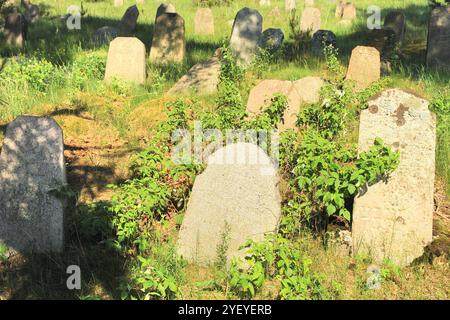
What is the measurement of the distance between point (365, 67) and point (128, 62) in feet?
12.5

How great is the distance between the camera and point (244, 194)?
522cm

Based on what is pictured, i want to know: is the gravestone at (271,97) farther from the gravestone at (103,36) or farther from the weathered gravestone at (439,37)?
the gravestone at (103,36)

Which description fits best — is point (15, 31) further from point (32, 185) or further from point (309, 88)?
point (32, 185)

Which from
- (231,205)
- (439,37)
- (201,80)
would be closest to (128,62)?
(201,80)

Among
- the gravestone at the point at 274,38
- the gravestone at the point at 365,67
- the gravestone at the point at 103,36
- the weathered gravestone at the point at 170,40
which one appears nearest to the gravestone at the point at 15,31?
the gravestone at the point at 103,36

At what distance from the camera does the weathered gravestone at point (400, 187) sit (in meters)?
5.14

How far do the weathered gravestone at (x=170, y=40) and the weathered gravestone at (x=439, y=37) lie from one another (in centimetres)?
445

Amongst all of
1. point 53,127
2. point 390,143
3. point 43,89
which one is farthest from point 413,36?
point 53,127

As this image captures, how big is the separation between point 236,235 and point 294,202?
0.62 m

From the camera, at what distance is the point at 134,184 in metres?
5.62

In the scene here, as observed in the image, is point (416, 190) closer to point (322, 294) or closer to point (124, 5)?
point (322, 294)

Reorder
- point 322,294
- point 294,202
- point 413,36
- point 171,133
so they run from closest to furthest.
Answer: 1. point 322,294
2. point 294,202
3. point 171,133
4. point 413,36

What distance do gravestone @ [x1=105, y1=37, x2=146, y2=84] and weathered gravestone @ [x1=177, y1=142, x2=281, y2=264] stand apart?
16.7 feet

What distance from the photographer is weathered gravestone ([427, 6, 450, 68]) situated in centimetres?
1036
